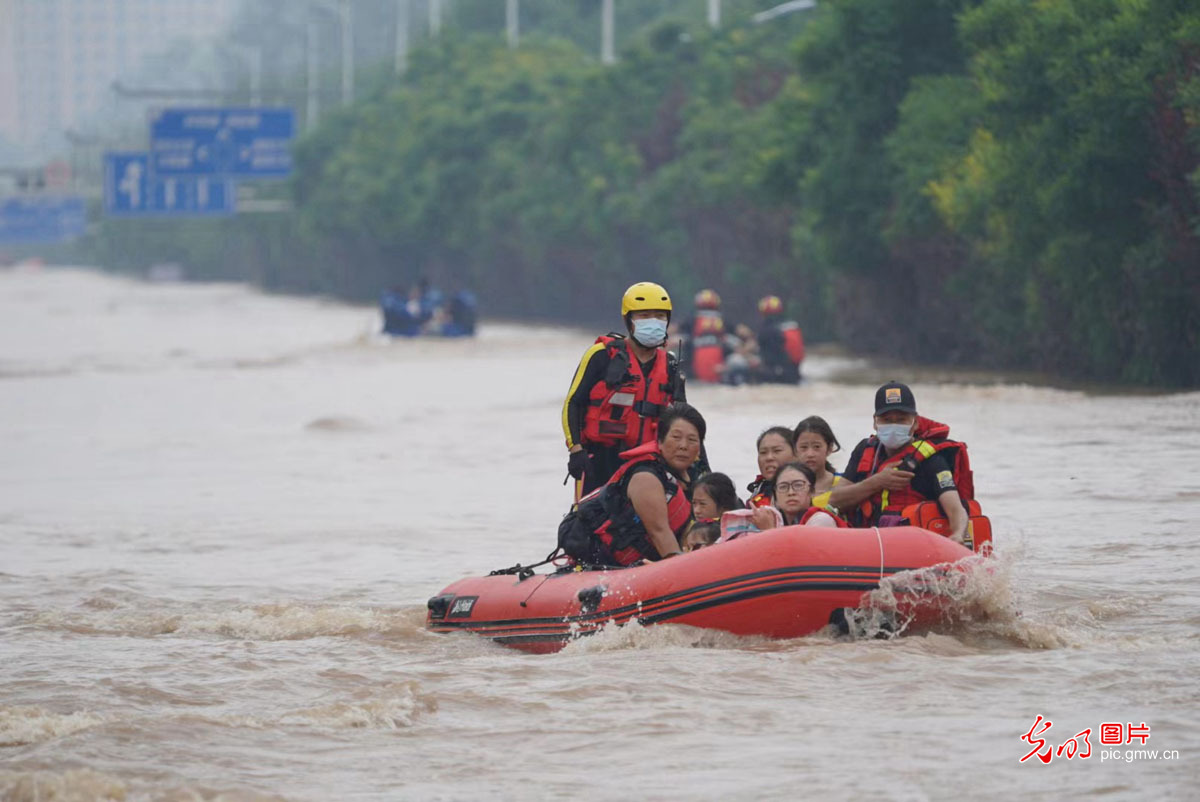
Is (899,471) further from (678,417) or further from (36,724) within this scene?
(36,724)

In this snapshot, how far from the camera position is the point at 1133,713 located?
809cm

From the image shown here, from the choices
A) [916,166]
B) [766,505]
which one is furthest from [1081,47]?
[766,505]

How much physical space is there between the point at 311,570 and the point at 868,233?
1947 cm

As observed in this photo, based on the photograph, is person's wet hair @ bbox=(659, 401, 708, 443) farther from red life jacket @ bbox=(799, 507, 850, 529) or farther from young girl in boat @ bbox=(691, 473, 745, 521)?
red life jacket @ bbox=(799, 507, 850, 529)

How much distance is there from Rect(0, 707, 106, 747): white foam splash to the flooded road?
0.02 metres

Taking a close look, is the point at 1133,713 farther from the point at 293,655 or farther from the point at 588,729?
the point at 293,655

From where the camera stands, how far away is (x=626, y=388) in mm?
10453

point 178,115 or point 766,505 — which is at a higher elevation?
point 178,115

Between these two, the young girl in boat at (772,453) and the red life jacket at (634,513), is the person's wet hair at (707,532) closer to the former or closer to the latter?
the red life jacket at (634,513)

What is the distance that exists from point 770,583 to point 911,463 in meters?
1.15

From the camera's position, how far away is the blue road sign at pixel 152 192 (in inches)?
2050

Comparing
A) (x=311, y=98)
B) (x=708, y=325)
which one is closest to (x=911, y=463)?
(x=708, y=325)

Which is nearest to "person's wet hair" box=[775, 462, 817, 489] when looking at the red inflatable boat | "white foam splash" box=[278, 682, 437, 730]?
the red inflatable boat

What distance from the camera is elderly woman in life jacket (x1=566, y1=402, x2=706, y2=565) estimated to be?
32.1 feet
